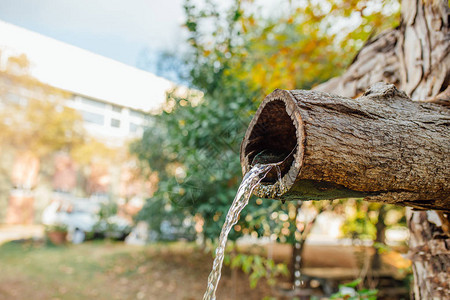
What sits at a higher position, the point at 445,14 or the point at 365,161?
the point at 445,14

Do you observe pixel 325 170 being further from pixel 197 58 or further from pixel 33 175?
pixel 33 175

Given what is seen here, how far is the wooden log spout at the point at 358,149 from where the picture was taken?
1.18 meters

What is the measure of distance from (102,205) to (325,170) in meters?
11.5

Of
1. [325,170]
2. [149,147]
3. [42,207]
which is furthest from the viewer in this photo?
[42,207]

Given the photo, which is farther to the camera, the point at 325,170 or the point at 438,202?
the point at 438,202

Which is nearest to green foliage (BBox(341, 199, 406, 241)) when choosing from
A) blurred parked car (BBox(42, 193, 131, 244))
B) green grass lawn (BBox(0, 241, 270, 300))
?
green grass lawn (BBox(0, 241, 270, 300))

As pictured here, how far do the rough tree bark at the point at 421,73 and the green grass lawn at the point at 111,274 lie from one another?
352cm

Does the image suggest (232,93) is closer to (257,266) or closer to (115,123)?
(257,266)

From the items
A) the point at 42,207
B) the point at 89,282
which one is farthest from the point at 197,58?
the point at 42,207

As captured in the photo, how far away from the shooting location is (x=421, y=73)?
2357 mm

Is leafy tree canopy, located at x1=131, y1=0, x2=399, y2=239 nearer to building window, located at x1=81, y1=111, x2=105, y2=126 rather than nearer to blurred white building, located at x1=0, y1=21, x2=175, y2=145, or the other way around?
blurred white building, located at x1=0, y1=21, x2=175, y2=145

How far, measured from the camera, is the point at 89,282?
276 inches

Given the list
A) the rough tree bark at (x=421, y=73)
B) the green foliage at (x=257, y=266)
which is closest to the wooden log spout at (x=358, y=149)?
the rough tree bark at (x=421, y=73)

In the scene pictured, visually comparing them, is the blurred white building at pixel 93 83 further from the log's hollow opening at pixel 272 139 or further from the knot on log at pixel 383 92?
the knot on log at pixel 383 92
